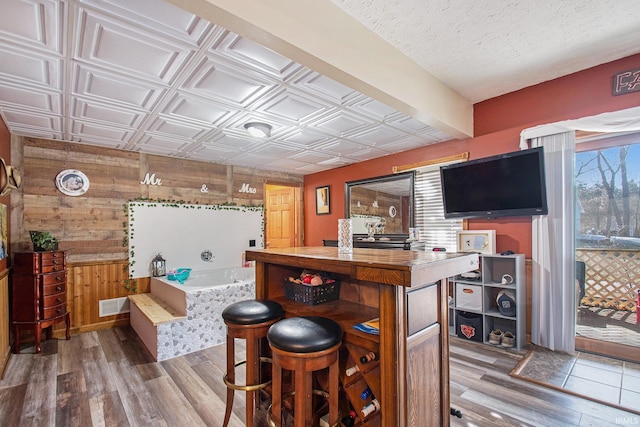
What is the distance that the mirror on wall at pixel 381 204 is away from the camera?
167 inches

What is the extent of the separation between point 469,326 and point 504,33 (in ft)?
8.99

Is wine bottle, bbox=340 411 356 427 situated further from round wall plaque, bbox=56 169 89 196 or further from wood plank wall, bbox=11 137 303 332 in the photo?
round wall plaque, bbox=56 169 89 196

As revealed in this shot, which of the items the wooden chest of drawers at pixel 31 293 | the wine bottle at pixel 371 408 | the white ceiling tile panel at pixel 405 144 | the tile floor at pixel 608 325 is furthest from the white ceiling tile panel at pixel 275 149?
the tile floor at pixel 608 325

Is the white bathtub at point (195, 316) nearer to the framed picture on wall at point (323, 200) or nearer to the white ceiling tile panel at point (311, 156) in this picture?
the white ceiling tile panel at point (311, 156)

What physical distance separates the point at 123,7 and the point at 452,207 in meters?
3.36

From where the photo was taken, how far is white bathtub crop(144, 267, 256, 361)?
298cm

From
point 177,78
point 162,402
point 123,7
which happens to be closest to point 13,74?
point 177,78

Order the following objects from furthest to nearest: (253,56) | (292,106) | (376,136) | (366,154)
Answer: (366,154)
(376,136)
(292,106)
(253,56)

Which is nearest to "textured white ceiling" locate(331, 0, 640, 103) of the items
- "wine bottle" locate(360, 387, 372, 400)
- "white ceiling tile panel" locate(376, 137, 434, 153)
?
"white ceiling tile panel" locate(376, 137, 434, 153)

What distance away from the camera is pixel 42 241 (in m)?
3.24

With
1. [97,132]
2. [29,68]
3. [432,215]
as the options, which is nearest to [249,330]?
[29,68]

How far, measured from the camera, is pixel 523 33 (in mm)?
2193

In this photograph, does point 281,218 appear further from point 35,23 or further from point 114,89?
point 35,23

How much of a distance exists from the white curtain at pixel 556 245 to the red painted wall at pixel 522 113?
15cm
